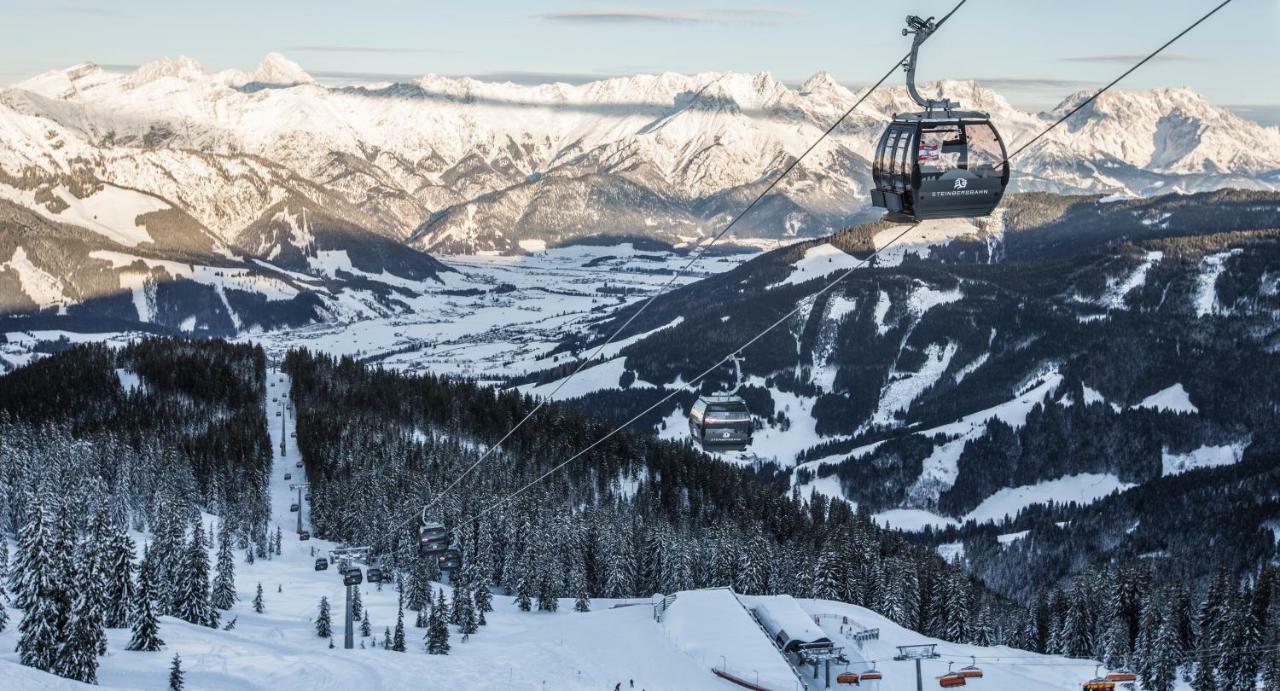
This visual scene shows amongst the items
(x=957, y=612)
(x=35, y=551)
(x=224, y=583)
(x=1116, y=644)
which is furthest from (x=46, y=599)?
(x=1116, y=644)

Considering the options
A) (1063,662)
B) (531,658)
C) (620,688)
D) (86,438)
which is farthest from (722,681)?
(86,438)

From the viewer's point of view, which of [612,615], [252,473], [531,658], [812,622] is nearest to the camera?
[531,658]

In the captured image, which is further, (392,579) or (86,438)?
(86,438)

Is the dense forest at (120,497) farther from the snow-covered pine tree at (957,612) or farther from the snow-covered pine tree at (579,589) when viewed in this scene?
the snow-covered pine tree at (957,612)

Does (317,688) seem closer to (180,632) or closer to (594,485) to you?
(180,632)

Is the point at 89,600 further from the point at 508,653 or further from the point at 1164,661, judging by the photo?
the point at 1164,661

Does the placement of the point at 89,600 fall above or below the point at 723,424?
below

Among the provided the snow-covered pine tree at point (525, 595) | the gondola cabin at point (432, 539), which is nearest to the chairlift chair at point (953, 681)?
the gondola cabin at point (432, 539)

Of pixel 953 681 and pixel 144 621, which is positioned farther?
pixel 953 681
